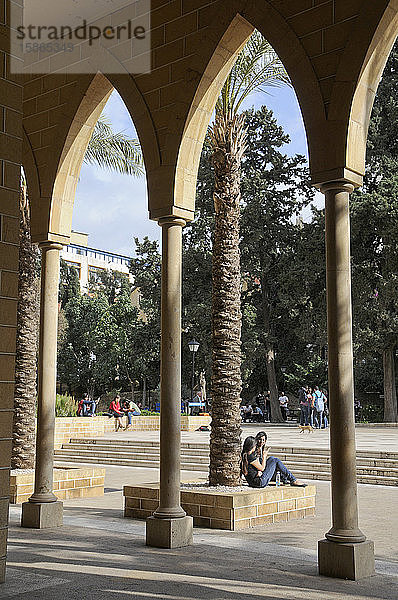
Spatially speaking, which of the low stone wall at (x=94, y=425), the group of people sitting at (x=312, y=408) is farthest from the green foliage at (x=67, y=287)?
the group of people sitting at (x=312, y=408)

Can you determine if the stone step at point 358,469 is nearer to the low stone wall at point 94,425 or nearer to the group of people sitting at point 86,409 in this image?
the low stone wall at point 94,425

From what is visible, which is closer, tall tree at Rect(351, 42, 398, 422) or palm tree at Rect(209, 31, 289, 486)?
palm tree at Rect(209, 31, 289, 486)

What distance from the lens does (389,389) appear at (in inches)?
1102

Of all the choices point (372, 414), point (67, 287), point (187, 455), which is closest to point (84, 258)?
point (67, 287)

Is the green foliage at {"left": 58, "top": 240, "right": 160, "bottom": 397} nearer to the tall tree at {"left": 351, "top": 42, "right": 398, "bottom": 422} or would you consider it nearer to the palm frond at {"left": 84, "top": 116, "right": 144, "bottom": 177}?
the tall tree at {"left": 351, "top": 42, "right": 398, "bottom": 422}

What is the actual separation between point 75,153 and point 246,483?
15.8 ft

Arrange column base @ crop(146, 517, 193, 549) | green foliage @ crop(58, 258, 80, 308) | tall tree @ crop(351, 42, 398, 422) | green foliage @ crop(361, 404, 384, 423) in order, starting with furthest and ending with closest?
1. green foliage @ crop(58, 258, 80, 308)
2. green foliage @ crop(361, 404, 384, 423)
3. tall tree @ crop(351, 42, 398, 422)
4. column base @ crop(146, 517, 193, 549)

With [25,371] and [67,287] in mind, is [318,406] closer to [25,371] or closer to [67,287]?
[25,371]

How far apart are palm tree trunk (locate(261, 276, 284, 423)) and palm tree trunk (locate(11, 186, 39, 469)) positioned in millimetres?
21651

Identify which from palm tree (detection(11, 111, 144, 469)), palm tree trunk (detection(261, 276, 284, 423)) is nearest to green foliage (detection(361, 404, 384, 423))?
palm tree trunk (detection(261, 276, 284, 423))

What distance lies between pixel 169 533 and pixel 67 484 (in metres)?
4.32

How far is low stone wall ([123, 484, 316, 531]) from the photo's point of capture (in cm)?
791

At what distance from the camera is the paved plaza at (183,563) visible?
508 cm

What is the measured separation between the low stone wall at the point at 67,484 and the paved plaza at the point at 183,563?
915 mm
